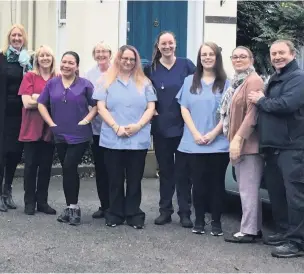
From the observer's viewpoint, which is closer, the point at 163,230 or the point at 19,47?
the point at 163,230

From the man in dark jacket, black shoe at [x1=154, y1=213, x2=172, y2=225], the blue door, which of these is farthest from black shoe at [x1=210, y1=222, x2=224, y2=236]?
the blue door

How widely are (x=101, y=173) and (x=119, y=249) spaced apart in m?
1.36

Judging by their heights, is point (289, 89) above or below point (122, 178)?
above

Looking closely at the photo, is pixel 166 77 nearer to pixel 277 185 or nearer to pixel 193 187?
pixel 193 187

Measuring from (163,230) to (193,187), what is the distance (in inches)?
21.0

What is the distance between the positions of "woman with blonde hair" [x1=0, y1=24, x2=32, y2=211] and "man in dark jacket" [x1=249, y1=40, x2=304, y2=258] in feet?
8.66

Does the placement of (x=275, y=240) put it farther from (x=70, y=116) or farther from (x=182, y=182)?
(x=70, y=116)

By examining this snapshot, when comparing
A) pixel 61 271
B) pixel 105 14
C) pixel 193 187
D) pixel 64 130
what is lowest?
pixel 61 271

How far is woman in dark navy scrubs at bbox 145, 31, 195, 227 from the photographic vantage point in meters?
6.19

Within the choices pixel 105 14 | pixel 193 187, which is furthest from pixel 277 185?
pixel 105 14

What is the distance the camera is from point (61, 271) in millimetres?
4766

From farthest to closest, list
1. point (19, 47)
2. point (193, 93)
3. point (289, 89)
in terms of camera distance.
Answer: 1. point (19, 47)
2. point (193, 93)
3. point (289, 89)

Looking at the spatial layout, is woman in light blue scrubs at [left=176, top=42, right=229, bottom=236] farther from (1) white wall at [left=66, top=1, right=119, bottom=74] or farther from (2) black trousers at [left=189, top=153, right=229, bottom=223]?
(1) white wall at [left=66, top=1, right=119, bottom=74]

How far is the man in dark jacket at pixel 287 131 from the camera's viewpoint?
17.2 feet
